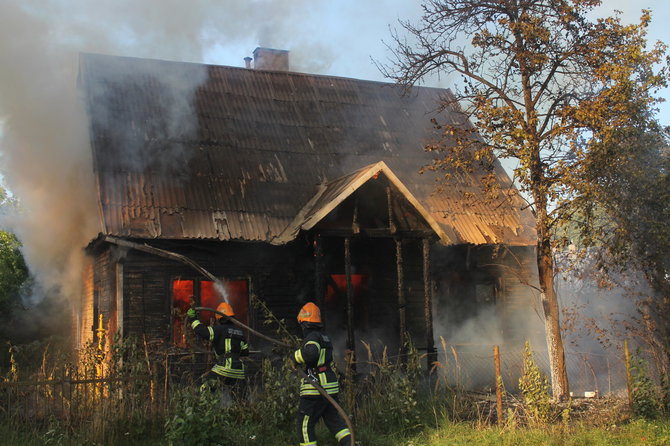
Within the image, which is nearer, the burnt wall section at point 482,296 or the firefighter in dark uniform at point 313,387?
the firefighter in dark uniform at point 313,387

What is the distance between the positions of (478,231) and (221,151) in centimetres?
584

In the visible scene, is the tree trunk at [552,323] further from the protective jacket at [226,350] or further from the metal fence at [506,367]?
the protective jacket at [226,350]

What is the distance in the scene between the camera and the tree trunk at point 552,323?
10.5 meters

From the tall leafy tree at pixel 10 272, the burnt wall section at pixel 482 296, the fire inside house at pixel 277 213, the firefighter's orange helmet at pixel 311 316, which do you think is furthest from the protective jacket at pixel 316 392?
the tall leafy tree at pixel 10 272

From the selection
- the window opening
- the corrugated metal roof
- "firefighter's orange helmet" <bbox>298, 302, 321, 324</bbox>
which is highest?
the corrugated metal roof

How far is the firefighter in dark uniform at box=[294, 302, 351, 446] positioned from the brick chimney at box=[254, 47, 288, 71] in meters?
12.9

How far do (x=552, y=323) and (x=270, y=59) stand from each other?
12.0 m

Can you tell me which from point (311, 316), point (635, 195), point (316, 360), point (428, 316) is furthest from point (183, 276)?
point (635, 195)

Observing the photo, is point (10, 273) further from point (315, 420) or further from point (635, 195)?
point (635, 195)

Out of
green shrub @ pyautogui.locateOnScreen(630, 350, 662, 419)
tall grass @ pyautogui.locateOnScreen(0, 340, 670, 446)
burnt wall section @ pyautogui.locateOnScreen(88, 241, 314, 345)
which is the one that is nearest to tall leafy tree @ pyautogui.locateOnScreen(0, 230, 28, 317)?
burnt wall section @ pyautogui.locateOnScreen(88, 241, 314, 345)

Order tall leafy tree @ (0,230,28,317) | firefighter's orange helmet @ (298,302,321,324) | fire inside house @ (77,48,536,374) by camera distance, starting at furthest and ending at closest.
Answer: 1. tall leafy tree @ (0,230,28,317)
2. fire inside house @ (77,48,536,374)
3. firefighter's orange helmet @ (298,302,321,324)

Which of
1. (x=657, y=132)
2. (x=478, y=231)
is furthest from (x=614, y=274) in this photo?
(x=657, y=132)

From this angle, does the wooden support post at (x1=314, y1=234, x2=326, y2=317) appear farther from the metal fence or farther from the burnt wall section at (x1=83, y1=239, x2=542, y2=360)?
the metal fence

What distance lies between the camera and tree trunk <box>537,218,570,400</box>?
415 inches
